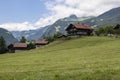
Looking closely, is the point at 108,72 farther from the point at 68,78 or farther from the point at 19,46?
the point at 19,46

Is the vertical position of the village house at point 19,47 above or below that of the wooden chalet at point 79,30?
below

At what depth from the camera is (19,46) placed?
589ft

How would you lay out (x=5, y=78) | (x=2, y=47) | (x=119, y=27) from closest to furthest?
1. (x=5, y=78)
2. (x=119, y=27)
3. (x=2, y=47)

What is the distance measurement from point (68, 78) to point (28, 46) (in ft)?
524

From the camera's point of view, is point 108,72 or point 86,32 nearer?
point 108,72

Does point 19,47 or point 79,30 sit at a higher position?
point 79,30

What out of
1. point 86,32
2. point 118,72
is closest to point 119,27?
point 86,32

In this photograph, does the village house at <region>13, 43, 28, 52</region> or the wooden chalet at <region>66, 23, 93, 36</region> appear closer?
the wooden chalet at <region>66, 23, 93, 36</region>

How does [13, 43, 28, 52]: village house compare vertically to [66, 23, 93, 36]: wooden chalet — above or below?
below

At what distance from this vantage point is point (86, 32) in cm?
15475

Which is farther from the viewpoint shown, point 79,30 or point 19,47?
point 19,47

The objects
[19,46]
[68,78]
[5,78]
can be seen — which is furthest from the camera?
[19,46]

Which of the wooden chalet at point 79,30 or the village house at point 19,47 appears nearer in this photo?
the wooden chalet at point 79,30

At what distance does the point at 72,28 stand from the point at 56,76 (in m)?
128
